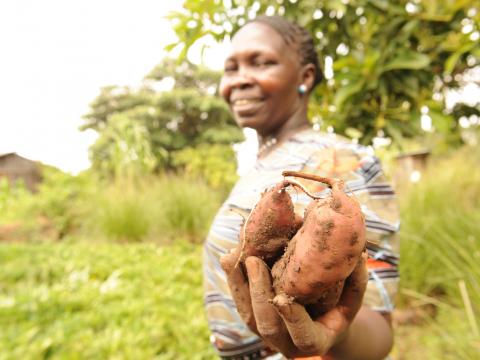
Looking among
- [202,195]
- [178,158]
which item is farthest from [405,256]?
[178,158]

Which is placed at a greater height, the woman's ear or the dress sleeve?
the woman's ear

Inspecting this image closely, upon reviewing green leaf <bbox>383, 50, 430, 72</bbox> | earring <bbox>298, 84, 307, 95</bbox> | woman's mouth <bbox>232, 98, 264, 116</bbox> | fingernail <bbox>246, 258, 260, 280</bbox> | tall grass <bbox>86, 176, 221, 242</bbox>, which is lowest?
tall grass <bbox>86, 176, 221, 242</bbox>

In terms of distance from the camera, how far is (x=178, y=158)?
11.6 m

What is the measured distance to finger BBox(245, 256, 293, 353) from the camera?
577mm

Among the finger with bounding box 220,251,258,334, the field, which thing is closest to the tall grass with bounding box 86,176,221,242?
the field

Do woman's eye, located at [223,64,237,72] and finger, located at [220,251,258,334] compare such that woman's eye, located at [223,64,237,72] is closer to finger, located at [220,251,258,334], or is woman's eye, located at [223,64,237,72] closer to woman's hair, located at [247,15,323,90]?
woman's hair, located at [247,15,323,90]

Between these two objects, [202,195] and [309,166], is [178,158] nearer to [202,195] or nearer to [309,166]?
[202,195]

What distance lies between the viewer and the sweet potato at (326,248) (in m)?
0.53

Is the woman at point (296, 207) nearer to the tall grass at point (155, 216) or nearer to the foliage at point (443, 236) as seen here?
the foliage at point (443, 236)

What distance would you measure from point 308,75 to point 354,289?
0.91 metres

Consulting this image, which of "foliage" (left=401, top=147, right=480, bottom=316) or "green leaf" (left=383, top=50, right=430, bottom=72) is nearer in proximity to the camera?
"green leaf" (left=383, top=50, right=430, bottom=72)

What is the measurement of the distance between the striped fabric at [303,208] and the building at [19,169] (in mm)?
13227

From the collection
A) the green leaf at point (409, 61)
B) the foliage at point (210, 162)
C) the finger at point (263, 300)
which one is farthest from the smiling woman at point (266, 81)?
the foliage at point (210, 162)

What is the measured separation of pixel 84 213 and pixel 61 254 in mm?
1967
